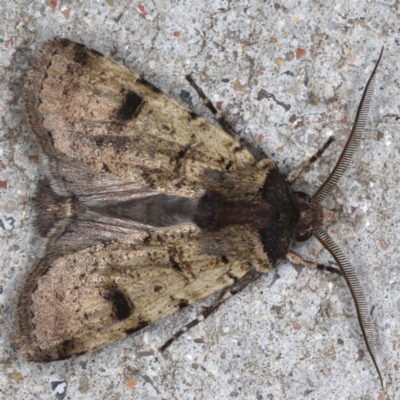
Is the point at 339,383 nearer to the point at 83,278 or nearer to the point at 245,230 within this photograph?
the point at 245,230

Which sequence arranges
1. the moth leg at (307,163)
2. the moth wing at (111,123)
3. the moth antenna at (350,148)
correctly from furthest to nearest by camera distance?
the moth leg at (307,163) < the moth antenna at (350,148) < the moth wing at (111,123)

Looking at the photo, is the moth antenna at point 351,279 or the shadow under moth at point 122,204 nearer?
the shadow under moth at point 122,204

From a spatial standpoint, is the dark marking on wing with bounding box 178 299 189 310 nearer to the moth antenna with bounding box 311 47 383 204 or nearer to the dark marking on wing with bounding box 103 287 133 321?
the dark marking on wing with bounding box 103 287 133 321

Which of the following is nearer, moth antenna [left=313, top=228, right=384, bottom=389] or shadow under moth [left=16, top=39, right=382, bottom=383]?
shadow under moth [left=16, top=39, right=382, bottom=383]

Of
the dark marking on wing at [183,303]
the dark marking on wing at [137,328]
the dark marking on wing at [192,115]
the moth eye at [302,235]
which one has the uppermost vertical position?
the dark marking on wing at [192,115]

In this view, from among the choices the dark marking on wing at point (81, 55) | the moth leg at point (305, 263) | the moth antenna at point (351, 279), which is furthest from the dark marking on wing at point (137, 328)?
the dark marking on wing at point (81, 55)

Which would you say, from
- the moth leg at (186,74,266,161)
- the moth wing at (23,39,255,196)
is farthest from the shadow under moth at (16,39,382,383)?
→ the moth leg at (186,74,266,161)

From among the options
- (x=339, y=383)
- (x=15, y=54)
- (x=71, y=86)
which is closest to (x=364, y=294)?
(x=339, y=383)

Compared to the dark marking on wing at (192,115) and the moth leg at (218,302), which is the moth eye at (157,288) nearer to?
the moth leg at (218,302)
